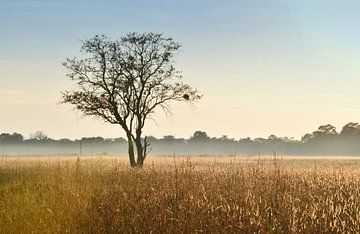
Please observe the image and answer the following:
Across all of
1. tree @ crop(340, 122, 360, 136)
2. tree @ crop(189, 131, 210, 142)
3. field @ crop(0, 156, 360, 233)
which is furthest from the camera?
tree @ crop(189, 131, 210, 142)

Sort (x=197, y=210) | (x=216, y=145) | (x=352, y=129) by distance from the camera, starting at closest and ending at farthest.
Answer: (x=197, y=210)
(x=352, y=129)
(x=216, y=145)

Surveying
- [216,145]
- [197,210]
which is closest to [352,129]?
[216,145]

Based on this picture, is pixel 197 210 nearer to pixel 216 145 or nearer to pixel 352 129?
pixel 352 129

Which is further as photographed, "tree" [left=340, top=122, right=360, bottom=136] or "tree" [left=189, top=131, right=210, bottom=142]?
"tree" [left=189, top=131, right=210, bottom=142]

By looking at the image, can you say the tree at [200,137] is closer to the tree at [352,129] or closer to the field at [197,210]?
the tree at [352,129]

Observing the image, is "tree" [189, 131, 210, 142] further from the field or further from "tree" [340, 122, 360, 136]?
the field

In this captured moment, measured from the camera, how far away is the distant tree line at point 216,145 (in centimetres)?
10631

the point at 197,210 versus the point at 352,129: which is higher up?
the point at 352,129

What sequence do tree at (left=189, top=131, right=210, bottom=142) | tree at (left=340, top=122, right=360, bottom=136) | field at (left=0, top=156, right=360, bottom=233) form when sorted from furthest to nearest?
tree at (left=189, top=131, right=210, bottom=142)
tree at (left=340, top=122, right=360, bottom=136)
field at (left=0, top=156, right=360, bottom=233)

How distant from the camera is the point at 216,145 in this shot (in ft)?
438

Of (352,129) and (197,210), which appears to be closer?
(197,210)

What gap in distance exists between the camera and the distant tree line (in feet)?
349

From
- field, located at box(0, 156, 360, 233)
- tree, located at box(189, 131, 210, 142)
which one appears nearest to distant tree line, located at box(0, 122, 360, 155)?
tree, located at box(189, 131, 210, 142)

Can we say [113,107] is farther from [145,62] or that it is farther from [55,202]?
[55,202]
